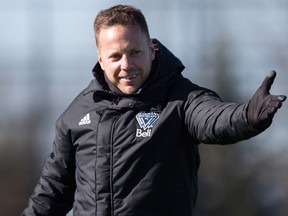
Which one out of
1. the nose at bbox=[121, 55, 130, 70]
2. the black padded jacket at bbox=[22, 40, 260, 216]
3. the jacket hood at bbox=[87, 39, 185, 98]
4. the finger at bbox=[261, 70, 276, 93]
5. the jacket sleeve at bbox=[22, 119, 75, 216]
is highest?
the finger at bbox=[261, 70, 276, 93]

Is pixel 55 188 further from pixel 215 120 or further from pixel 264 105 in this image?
pixel 264 105

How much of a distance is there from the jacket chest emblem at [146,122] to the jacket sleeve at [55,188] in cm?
47

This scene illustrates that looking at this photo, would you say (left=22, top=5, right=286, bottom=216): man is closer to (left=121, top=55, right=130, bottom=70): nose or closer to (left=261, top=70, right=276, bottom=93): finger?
(left=121, top=55, right=130, bottom=70): nose

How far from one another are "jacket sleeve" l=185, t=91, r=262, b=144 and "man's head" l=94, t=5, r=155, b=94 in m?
0.24

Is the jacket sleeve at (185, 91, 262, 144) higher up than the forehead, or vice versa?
the forehead

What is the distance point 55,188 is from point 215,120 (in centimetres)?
101

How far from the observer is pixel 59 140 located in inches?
204

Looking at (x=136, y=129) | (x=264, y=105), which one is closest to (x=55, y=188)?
(x=136, y=129)

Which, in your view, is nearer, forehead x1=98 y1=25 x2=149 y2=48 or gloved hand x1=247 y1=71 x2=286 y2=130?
gloved hand x1=247 y1=71 x2=286 y2=130

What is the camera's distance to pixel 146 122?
4852 mm

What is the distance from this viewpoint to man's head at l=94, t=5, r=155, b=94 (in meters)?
4.90

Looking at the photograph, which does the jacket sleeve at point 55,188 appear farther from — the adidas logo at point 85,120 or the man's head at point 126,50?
the man's head at point 126,50

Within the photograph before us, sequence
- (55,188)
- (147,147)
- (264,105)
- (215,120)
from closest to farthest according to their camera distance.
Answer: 1. (264,105)
2. (215,120)
3. (147,147)
4. (55,188)

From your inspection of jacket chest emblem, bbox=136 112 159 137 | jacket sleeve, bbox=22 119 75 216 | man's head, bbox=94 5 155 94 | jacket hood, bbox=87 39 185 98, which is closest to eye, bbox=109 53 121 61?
man's head, bbox=94 5 155 94
